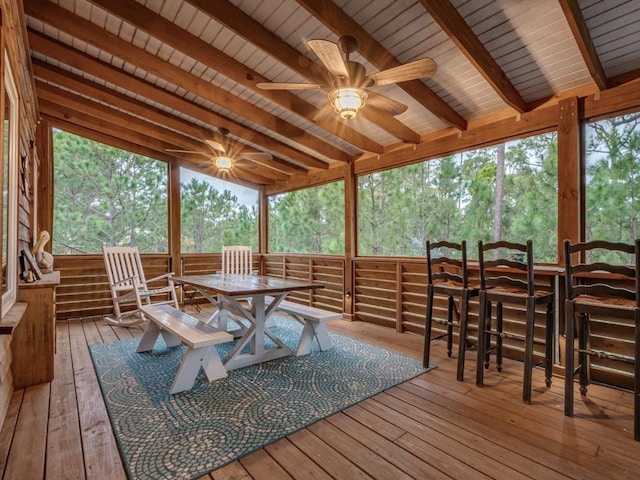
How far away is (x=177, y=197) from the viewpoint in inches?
222

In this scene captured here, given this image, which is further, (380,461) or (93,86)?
(93,86)

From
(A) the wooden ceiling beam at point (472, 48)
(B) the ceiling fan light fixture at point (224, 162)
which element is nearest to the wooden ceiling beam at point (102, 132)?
(B) the ceiling fan light fixture at point (224, 162)

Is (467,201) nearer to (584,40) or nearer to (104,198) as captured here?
(584,40)

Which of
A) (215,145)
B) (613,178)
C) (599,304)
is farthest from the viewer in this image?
(215,145)

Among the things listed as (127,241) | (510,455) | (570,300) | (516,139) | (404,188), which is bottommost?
(510,455)

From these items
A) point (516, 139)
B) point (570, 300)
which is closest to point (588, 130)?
point (516, 139)

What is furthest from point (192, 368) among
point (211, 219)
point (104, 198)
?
point (211, 219)

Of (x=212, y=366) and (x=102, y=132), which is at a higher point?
(x=102, y=132)

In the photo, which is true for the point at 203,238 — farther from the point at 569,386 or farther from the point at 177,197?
the point at 569,386

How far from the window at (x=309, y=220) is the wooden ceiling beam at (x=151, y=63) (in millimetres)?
1266

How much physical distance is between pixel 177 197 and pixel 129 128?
4.15 feet

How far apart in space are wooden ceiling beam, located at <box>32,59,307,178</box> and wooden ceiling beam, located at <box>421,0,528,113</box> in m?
3.51

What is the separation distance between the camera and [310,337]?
3240 millimetres

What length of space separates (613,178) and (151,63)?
13.5 ft
